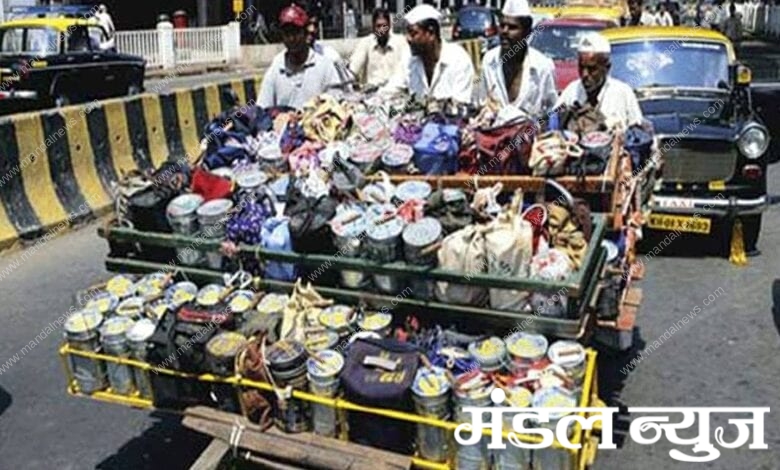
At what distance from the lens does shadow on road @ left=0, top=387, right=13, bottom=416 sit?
5.18 meters

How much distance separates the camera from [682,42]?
913cm

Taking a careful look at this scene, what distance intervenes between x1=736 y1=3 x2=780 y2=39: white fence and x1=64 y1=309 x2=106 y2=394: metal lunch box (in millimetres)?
39440

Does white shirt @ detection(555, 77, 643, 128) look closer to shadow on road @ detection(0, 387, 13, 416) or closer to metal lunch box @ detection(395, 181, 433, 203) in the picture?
metal lunch box @ detection(395, 181, 433, 203)

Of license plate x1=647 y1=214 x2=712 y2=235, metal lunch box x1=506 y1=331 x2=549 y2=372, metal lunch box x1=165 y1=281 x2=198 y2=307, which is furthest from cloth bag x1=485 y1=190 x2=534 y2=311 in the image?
license plate x1=647 y1=214 x2=712 y2=235

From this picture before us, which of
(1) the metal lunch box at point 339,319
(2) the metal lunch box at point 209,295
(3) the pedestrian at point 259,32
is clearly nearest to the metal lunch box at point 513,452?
(1) the metal lunch box at point 339,319

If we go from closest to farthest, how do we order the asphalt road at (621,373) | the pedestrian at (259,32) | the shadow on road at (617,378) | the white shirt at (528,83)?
the asphalt road at (621,373) < the shadow on road at (617,378) < the white shirt at (528,83) < the pedestrian at (259,32)

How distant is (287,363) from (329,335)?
0.28m

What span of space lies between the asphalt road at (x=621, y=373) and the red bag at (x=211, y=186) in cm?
136

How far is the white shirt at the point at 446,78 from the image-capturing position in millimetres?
5941

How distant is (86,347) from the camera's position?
4051 mm

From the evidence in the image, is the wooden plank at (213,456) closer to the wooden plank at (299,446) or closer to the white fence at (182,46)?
the wooden plank at (299,446)

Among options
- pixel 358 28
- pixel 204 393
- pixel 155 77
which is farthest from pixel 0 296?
pixel 358 28

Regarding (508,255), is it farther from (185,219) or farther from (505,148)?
(185,219)

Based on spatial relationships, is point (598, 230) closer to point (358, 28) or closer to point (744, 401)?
point (744, 401)
